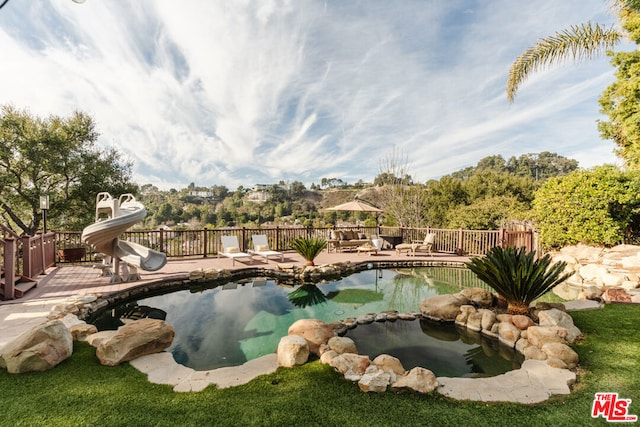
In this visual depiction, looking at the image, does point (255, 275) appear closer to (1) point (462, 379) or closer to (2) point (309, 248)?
(2) point (309, 248)

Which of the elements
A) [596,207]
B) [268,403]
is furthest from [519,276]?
[596,207]

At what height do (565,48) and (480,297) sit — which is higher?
(565,48)

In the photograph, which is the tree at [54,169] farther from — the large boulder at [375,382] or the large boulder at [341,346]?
the large boulder at [375,382]

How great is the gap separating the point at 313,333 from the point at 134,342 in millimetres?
1999

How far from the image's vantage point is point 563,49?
23.7 feet

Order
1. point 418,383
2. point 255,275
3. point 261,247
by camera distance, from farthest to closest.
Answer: point 261,247 → point 255,275 → point 418,383

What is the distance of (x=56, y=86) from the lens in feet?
31.7

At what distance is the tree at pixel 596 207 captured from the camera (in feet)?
23.7

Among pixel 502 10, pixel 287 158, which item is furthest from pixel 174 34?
pixel 287 158

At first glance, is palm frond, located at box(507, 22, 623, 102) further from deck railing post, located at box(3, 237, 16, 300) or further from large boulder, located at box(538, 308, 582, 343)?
deck railing post, located at box(3, 237, 16, 300)

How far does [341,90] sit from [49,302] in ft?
42.2

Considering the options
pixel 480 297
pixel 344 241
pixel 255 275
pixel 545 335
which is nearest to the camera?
pixel 545 335

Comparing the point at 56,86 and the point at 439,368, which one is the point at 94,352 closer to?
the point at 439,368

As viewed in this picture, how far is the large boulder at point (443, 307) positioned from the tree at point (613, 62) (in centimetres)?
535
